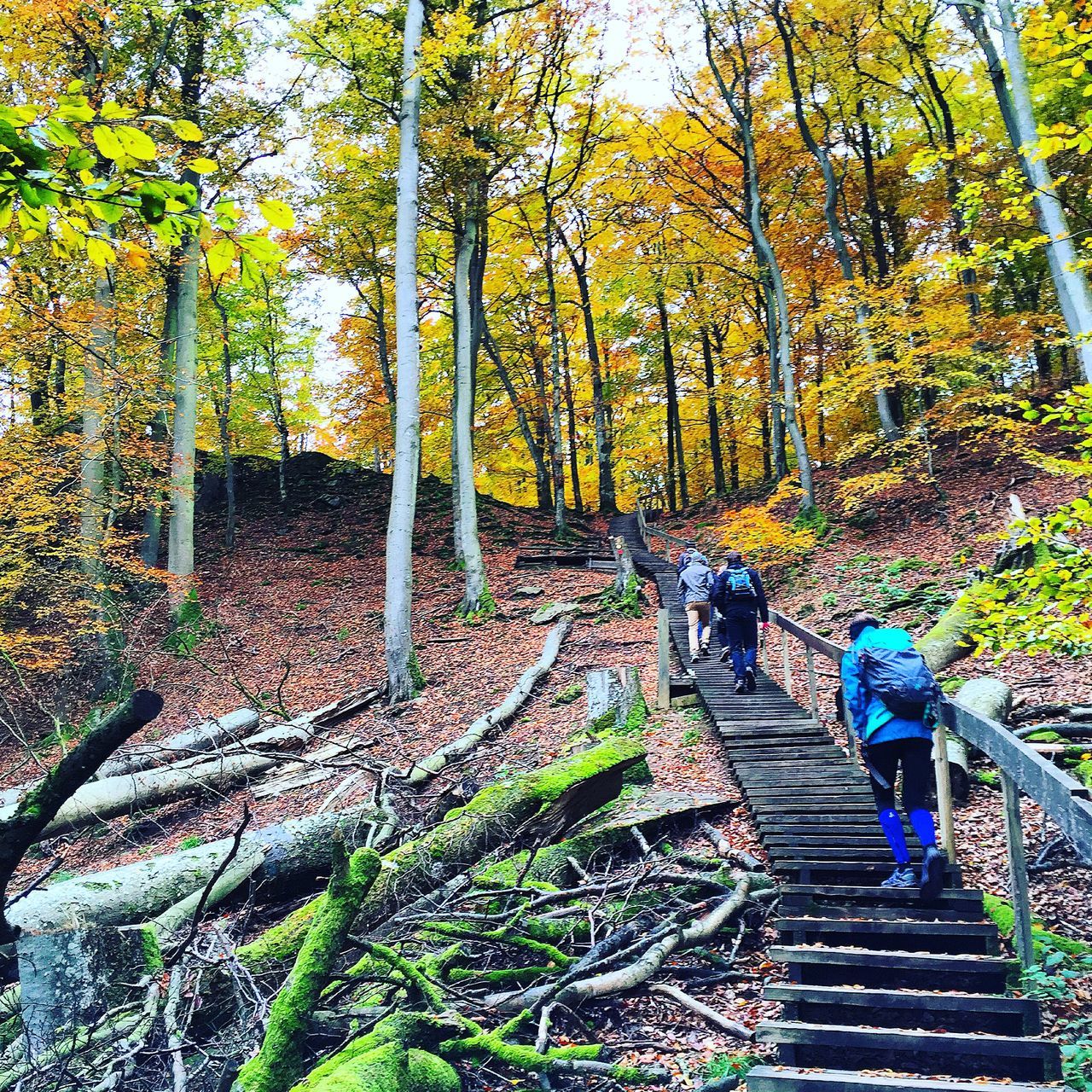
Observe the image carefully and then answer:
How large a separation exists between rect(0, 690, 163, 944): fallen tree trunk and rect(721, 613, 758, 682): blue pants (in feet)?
23.9

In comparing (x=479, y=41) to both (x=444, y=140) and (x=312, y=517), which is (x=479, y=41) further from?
(x=312, y=517)

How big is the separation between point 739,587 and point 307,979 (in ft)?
23.3

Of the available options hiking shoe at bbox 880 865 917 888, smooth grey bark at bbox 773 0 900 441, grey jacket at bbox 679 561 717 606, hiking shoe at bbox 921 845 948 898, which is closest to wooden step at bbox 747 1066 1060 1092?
hiking shoe at bbox 921 845 948 898

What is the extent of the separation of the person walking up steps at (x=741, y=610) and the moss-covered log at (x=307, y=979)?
6393mm

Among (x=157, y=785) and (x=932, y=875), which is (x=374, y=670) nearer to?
(x=157, y=785)

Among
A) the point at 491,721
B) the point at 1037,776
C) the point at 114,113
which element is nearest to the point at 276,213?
the point at 114,113

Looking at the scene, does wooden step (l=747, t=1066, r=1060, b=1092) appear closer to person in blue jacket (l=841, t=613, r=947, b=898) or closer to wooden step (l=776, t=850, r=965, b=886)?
person in blue jacket (l=841, t=613, r=947, b=898)

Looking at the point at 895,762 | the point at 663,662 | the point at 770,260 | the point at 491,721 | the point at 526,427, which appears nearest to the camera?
the point at 895,762

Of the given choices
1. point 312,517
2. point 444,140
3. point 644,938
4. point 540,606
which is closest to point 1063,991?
point 644,938

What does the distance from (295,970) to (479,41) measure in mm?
19245

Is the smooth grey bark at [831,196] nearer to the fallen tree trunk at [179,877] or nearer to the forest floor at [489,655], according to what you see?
the forest floor at [489,655]

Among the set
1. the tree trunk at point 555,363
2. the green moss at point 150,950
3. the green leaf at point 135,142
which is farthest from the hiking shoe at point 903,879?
the tree trunk at point 555,363

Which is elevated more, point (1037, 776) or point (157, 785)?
point (1037, 776)

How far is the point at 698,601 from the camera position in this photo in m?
12.4
